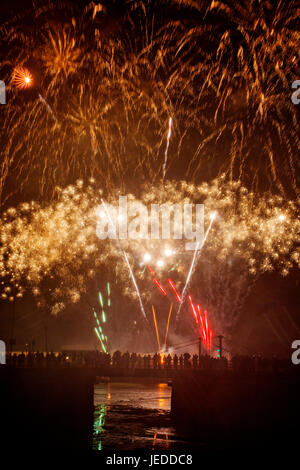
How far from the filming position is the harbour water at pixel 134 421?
27984 mm

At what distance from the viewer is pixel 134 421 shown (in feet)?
115

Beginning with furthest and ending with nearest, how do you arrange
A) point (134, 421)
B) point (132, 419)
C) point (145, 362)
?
point (132, 419)
point (134, 421)
point (145, 362)

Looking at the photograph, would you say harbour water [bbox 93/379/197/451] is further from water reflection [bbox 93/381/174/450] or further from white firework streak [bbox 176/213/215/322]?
white firework streak [bbox 176/213/215/322]

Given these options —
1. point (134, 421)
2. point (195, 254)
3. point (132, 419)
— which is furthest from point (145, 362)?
point (195, 254)

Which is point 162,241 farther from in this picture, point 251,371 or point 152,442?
point 152,442

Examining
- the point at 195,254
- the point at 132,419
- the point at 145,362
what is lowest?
the point at 132,419

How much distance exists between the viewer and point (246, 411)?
97.0ft

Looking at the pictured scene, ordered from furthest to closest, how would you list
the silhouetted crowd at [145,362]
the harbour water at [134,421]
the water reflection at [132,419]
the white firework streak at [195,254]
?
the white firework streak at [195,254]
the silhouetted crowd at [145,362]
the water reflection at [132,419]
the harbour water at [134,421]

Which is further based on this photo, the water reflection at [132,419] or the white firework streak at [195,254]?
the white firework streak at [195,254]

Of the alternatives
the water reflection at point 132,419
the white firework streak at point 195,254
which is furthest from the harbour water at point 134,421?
the white firework streak at point 195,254

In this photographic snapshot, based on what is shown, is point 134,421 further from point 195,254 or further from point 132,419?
point 195,254

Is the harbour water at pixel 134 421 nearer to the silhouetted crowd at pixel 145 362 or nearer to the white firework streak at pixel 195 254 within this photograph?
the silhouetted crowd at pixel 145 362
